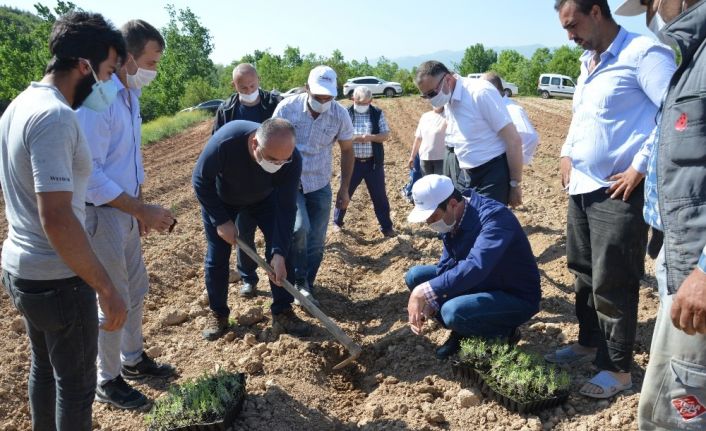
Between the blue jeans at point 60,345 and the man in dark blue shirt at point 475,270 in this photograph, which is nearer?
→ the blue jeans at point 60,345

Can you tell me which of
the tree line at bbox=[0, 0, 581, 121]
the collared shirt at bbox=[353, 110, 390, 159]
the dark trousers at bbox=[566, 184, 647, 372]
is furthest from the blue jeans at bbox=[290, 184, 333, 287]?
the tree line at bbox=[0, 0, 581, 121]

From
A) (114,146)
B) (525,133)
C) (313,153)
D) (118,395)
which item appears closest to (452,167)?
(525,133)

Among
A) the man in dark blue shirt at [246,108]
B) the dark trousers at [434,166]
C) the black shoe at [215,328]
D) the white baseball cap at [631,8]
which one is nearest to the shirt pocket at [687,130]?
the white baseball cap at [631,8]

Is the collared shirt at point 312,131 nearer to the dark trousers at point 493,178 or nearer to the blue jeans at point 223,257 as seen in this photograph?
the blue jeans at point 223,257

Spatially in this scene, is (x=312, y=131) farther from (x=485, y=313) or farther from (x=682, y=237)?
(x=682, y=237)

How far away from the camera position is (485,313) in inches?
132

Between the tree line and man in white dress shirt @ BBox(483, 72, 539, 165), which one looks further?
the tree line

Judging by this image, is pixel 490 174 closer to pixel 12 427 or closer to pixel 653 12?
pixel 653 12

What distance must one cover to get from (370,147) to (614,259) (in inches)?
165

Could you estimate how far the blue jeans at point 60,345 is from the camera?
86.0 inches

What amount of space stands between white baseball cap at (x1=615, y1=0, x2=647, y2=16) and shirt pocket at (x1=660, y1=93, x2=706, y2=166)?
0.96m

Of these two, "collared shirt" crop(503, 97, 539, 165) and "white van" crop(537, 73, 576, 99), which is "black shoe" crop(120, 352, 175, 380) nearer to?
"collared shirt" crop(503, 97, 539, 165)

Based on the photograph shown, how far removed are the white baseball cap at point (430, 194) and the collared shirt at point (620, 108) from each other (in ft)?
2.35

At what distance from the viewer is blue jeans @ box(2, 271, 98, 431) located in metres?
2.18
